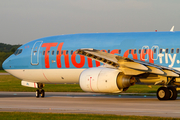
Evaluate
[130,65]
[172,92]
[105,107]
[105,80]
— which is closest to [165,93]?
[172,92]

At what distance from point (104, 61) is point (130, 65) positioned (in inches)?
63.2

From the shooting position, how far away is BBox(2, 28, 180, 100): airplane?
65.9 ft

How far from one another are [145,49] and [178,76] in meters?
2.71

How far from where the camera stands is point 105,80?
20.0 meters

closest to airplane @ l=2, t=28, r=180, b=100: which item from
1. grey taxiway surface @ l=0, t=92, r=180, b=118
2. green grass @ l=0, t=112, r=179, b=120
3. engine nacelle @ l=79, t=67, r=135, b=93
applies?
engine nacelle @ l=79, t=67, r=135, b=93

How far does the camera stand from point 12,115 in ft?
48.1

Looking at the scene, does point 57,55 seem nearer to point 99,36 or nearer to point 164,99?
point 99,36

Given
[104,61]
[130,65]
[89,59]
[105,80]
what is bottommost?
[105,80]

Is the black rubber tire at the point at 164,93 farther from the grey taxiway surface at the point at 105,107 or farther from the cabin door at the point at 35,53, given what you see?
the cabin door at the point at 35,53

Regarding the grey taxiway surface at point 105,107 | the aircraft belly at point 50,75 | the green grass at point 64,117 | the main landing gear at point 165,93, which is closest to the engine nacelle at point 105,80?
the grey taxiway surface at point 105,107

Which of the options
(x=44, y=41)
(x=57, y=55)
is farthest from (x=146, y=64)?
(x=44, y=41)

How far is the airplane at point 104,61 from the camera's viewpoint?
2008 cm

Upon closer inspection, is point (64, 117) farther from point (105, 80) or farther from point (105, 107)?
point (105, 80)

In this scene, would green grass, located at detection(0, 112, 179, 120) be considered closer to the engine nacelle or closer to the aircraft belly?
the engine nacelle
